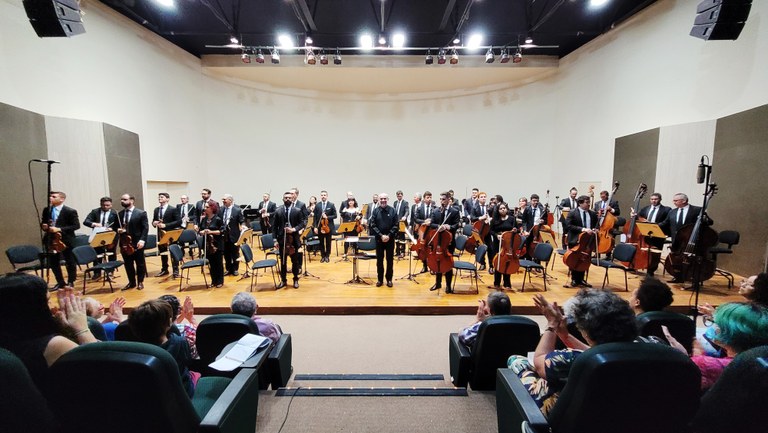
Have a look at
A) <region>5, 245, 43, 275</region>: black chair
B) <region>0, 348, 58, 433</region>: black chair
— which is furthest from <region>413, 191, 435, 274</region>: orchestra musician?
<region>5, 245, 43, 275</region>: black chair

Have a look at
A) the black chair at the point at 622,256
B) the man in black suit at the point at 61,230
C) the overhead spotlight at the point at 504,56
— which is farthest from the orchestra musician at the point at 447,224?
the man in black suit at the point at 61,230

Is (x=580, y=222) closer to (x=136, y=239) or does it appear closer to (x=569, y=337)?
(x=569, y=337)

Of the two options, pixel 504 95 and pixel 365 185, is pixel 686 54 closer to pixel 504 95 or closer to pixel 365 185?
pixel 504 95

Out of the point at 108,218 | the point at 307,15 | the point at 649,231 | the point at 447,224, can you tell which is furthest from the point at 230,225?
the point at 649,231

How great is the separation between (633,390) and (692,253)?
4.31 m

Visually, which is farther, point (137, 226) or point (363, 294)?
point (137, 226)

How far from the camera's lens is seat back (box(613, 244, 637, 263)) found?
476 cm

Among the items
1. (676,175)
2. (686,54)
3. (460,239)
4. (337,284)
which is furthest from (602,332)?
(686,54)

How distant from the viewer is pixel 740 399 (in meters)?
1.16

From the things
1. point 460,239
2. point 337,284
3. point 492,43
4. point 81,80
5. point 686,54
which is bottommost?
point 337,284

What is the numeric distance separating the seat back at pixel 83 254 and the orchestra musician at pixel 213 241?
150 centimetres

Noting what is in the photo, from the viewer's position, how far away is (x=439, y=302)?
454 cm

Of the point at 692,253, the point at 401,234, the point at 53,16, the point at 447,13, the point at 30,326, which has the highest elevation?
the point at 447,13

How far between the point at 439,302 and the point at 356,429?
8.75ft
